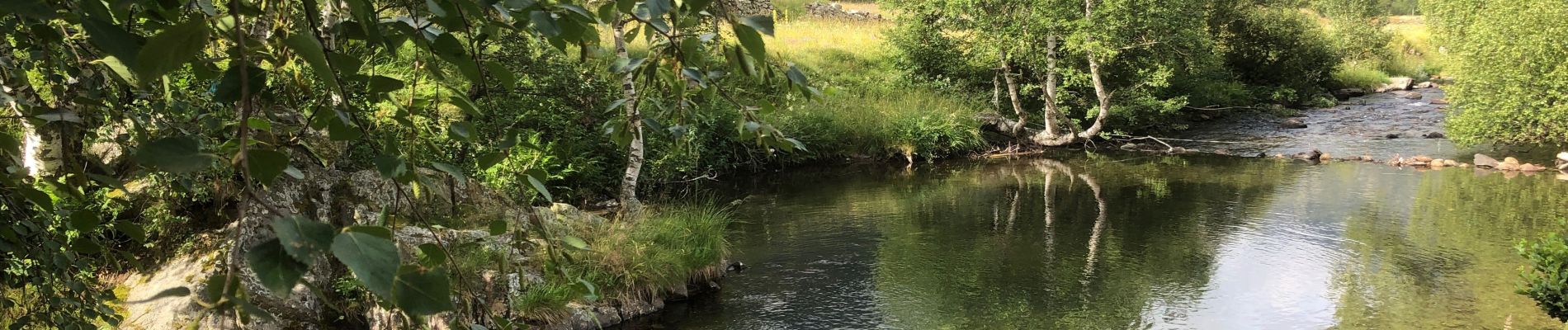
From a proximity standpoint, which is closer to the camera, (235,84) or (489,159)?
(235,84)

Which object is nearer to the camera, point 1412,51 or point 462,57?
point 462,57

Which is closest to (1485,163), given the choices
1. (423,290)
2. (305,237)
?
(423,290)

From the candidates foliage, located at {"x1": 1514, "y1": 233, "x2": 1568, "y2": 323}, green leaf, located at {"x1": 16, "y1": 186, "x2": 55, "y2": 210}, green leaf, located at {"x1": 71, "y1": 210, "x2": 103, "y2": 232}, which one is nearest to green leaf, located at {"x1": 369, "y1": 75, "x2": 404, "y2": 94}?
green leaf, located at {"x1": 71, "y1": 210, "x2": 103, "y2": 232}

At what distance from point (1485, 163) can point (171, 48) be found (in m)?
18.6

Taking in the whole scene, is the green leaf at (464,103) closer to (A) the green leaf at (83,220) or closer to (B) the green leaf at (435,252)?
(B) the green leaf at (435,252)

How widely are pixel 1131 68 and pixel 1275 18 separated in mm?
11062

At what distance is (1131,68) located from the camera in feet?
61.0

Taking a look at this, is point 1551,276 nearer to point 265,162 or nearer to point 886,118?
point 265,162

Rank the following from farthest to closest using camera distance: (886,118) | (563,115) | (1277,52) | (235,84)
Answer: (1277,52)
(886,118)
(563,115)
(235,84)

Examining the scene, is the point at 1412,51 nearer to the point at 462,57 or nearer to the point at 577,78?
the point at 577,78

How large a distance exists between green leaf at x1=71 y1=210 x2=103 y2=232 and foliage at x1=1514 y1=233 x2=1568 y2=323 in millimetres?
7225

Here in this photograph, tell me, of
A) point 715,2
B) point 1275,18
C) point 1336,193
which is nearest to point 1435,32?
point 1275,18

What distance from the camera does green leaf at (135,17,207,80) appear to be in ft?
2.20

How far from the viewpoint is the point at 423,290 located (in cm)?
75
